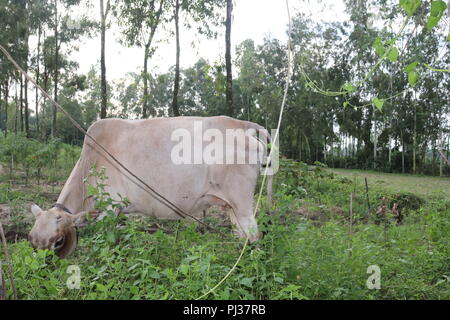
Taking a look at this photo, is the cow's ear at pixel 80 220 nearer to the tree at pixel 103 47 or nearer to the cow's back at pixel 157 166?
the cow's back at pixel 157 166

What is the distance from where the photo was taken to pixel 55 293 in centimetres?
276

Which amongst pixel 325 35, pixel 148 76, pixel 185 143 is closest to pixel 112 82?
pixel 325 35

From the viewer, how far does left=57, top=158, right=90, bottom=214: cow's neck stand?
14.5 feet

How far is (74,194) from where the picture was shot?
4.50 meters

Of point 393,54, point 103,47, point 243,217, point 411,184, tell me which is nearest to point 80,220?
point 243,217

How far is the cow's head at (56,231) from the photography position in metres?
3.84

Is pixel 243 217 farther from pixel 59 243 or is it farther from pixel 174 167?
pixel 59 243

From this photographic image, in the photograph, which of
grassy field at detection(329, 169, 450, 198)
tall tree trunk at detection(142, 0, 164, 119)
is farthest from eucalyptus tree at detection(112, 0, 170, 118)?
grassy field at detection(329, 169, 450, 198)

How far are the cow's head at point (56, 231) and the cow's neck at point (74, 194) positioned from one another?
296mm

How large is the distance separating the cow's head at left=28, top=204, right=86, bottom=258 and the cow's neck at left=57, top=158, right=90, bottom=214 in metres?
0.30

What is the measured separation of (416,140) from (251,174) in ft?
Answer: 113

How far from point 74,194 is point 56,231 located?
0.67m

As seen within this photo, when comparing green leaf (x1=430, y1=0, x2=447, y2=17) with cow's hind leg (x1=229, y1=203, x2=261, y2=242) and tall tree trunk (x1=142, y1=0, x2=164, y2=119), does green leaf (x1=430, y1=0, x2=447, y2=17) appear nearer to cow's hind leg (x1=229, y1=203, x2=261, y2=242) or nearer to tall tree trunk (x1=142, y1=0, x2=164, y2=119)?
cow's hind leg (x1=229, y1=203, x2=261, y2=242)

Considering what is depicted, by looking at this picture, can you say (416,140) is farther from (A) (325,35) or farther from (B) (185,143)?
(B) (185,143)
